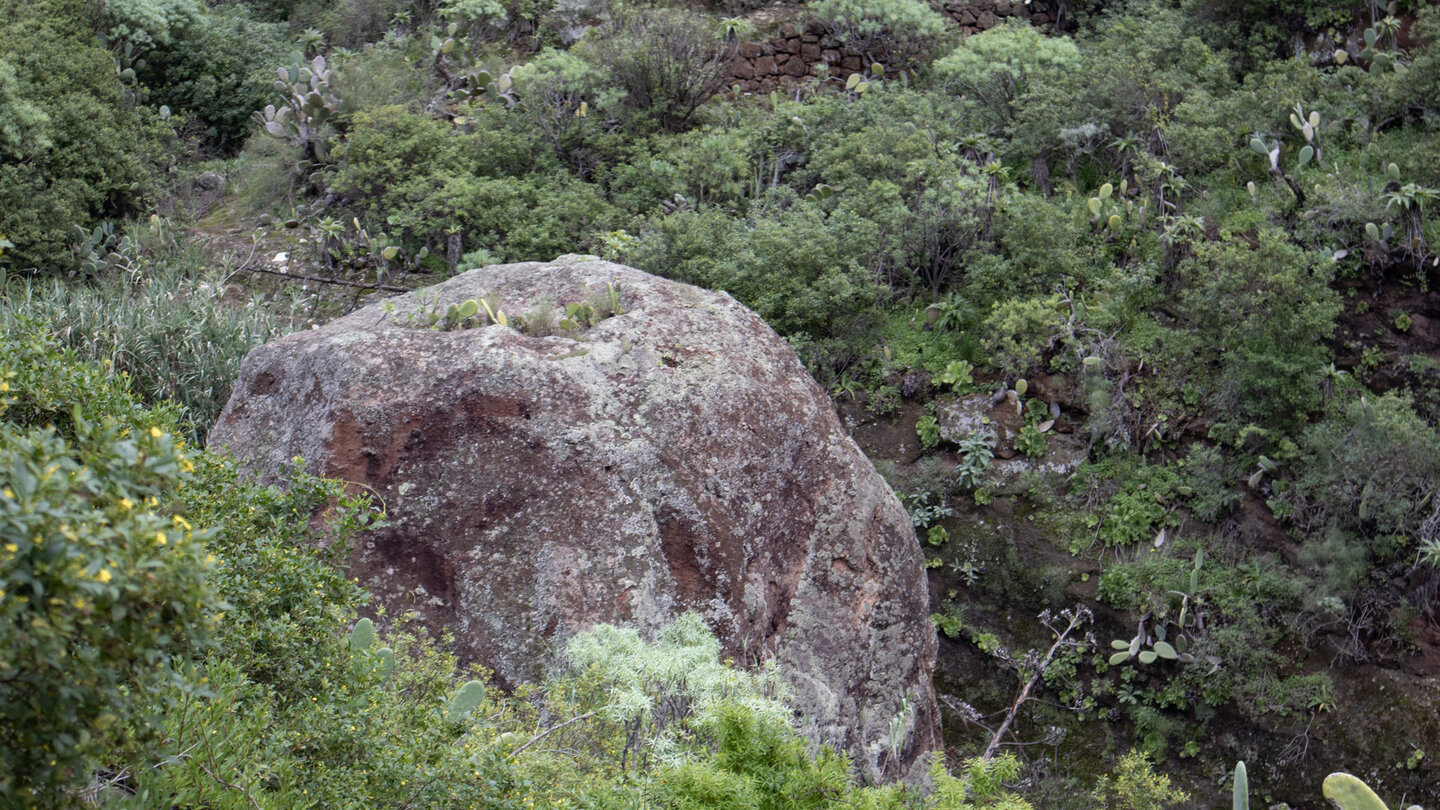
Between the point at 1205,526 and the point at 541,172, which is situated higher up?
the point at 541,172

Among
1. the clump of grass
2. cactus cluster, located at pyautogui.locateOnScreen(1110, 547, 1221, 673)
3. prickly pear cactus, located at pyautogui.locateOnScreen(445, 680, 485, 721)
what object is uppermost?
prickly pear cactus, located at pyautogui.locateOnScreen(445, 680, 485, 721)

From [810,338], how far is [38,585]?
8374 mm

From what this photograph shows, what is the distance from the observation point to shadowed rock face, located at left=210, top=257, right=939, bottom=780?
5.89 metres

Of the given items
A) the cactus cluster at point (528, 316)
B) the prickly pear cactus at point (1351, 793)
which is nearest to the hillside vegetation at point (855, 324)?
the prickly pear cactus at point (1351, 793)

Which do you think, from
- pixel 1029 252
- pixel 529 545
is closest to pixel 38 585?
pixel 529 545

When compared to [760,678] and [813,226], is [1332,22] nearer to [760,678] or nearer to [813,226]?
[813,226]

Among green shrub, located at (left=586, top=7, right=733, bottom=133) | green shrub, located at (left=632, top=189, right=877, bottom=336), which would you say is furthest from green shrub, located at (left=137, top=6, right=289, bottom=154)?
green shrub, located at (left=632, top=189, right=877, bottom=336)

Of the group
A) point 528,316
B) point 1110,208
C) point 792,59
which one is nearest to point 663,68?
point 792,59

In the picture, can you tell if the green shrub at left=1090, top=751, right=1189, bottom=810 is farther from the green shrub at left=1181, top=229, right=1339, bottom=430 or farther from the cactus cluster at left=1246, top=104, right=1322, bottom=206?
the cactus cluster at left=1246, top=104, right=1322, bottom=206

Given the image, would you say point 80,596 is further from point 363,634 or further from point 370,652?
point 363,634

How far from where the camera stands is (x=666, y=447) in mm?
6293

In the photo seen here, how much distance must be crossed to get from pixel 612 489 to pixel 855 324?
481 centimetres

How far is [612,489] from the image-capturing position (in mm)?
6117

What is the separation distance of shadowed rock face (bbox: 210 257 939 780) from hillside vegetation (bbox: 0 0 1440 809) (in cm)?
52
